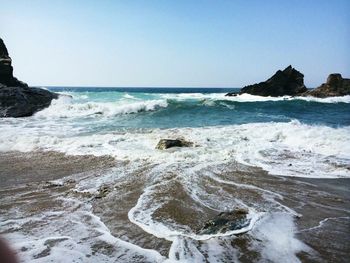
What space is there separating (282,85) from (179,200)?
50.0m

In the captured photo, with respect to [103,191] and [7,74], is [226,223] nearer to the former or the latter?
[103,191]

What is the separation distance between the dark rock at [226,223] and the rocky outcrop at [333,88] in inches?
1798

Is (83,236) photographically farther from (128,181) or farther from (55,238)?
(128,181)

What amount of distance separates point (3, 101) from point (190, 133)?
49.4 feet

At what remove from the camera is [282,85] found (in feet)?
175

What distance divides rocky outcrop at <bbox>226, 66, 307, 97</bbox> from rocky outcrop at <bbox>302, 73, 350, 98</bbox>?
312 cm

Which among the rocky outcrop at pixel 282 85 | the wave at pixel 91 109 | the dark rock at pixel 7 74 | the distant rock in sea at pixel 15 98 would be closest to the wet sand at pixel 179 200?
the distant rock in sea at pixel 15 98

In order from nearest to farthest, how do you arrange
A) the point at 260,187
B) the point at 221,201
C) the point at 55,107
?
the point at 221,201, the point at 260,187, the point at 55,107

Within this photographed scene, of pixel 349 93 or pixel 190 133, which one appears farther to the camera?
pixel 349 93

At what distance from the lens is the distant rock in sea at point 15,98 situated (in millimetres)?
23316

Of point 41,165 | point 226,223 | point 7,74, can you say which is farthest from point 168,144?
point 7,74

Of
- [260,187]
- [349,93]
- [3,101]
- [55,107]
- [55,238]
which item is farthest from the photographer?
[349,93]

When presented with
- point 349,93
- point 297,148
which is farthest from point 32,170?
point 349,93

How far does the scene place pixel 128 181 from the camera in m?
8.10
